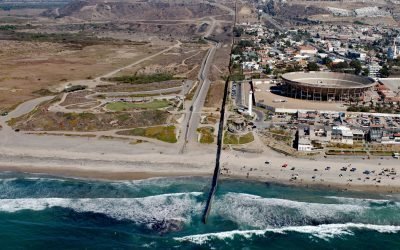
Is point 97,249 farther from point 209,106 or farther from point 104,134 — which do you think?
point 209,106

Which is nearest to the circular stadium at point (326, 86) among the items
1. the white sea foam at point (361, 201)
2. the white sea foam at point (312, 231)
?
the white sea foam at point (361, 201)

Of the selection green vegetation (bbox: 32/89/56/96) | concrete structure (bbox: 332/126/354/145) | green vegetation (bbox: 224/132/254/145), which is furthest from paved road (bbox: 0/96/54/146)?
concrete structure (bbox: 332/126/354/145)

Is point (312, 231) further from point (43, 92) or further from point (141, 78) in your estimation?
point (141, 78)

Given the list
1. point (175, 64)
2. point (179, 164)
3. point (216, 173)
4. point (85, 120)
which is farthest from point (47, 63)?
point (216, 173)

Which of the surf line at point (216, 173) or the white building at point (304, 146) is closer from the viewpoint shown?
the surf line at point (216, 173)

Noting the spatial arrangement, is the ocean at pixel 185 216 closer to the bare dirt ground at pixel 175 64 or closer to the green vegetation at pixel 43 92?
the green vegetation at pixel 43 92

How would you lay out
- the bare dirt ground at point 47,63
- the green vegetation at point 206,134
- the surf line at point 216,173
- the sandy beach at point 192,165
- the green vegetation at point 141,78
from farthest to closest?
the green vegetation at point 141,78 → the bare dirt ground at point 47,63 → the green vegetation at point 206,134 → the sandy beach at point 192,165 → the surf line at point 216,173

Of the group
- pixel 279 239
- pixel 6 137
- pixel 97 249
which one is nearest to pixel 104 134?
pixel 6 137
